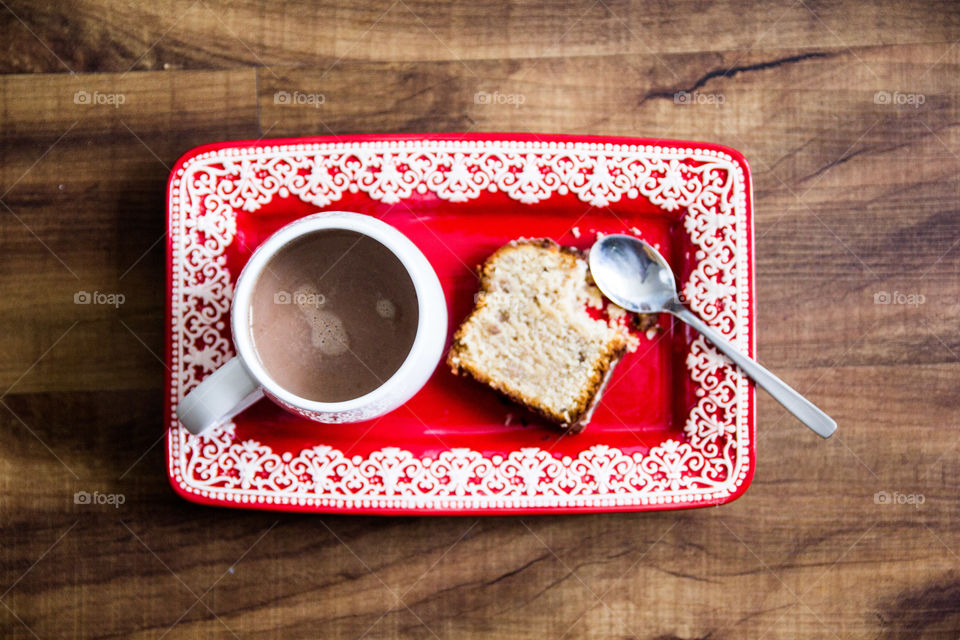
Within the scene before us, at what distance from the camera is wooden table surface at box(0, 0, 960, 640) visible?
1.33 m

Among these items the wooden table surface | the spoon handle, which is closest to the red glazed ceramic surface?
the spoon handle

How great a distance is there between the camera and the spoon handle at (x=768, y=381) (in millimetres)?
1139

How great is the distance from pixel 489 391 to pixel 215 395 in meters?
0.49

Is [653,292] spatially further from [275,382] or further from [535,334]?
[275,382]

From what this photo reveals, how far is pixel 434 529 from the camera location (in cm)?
132

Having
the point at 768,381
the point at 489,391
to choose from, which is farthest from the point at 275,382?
the point at 768,381

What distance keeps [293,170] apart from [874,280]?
1212 mm

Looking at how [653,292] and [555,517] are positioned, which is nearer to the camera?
[653,292]

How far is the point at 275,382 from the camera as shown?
1019mm

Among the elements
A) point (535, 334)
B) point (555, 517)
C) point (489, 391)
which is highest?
point (535, 334)

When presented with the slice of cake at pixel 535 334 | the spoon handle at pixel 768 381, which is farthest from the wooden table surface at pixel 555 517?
the slice of cake at pixel 535 334

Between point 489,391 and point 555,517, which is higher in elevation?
point 489,391

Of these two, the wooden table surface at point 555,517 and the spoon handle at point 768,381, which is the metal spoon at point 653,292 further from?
the wooden table surface at point 555,517

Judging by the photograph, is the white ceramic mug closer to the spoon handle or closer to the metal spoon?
the metal spoon
